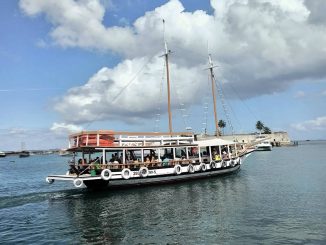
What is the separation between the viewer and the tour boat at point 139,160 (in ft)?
115

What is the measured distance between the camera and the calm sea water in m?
18.7

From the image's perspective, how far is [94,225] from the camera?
22000 mm

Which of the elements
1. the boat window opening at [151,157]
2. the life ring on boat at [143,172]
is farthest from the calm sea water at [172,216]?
the boat window opening at [151,157]

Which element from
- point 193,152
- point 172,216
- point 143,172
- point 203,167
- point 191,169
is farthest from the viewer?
point 193,152

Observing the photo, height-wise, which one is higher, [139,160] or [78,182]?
[139,160]

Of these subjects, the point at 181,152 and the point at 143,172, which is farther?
the point at 181,152

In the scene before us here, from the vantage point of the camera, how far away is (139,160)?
3872 centimetres

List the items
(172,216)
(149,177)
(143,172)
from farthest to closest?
(149,177)
(143,172)
(172,216)

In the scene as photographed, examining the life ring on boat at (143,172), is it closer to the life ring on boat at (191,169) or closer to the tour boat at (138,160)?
the tour boat at (138,160)

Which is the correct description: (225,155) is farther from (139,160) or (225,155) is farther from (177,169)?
(139,160)

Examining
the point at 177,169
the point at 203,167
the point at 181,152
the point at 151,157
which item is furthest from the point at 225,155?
the point at 151,157

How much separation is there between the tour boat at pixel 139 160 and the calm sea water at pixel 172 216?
162cm

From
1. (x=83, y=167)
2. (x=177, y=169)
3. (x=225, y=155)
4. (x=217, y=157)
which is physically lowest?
(x=177, y=169)

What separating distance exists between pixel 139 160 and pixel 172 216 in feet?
51.3
